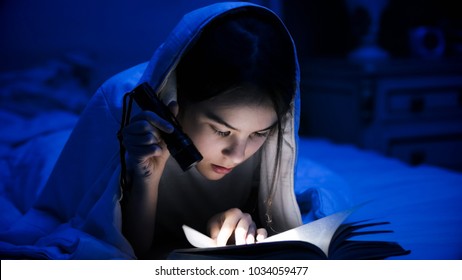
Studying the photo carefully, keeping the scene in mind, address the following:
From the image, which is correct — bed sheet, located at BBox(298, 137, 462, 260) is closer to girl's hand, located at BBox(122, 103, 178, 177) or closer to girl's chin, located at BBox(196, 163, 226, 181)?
→ girl's chin, located at BBox(196, 163, 226, 181)

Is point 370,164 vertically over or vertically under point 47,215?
over

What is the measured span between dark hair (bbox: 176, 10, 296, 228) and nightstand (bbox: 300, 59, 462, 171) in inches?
33.2

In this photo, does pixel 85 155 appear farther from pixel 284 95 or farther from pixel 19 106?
pixel 19 106

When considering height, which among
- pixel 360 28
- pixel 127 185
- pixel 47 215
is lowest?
pixel 47 215

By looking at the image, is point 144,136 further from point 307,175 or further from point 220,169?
point 307,175

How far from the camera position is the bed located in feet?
2.22

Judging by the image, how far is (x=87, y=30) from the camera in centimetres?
107

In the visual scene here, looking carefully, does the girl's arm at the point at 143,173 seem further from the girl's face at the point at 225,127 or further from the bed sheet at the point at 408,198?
the bed sheet at the point at 408,198

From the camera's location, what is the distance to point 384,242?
1.98 feet

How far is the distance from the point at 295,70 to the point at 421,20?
4.84 ft

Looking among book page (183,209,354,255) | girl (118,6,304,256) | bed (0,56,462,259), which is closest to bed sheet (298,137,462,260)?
bed (0,56,462,259)

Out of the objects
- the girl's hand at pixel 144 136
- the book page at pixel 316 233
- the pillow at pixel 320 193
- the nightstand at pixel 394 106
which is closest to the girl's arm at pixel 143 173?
the girl's hand at pixel 144 136

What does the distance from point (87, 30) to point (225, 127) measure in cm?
65

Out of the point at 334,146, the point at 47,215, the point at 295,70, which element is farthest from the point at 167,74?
the point at 334,146
